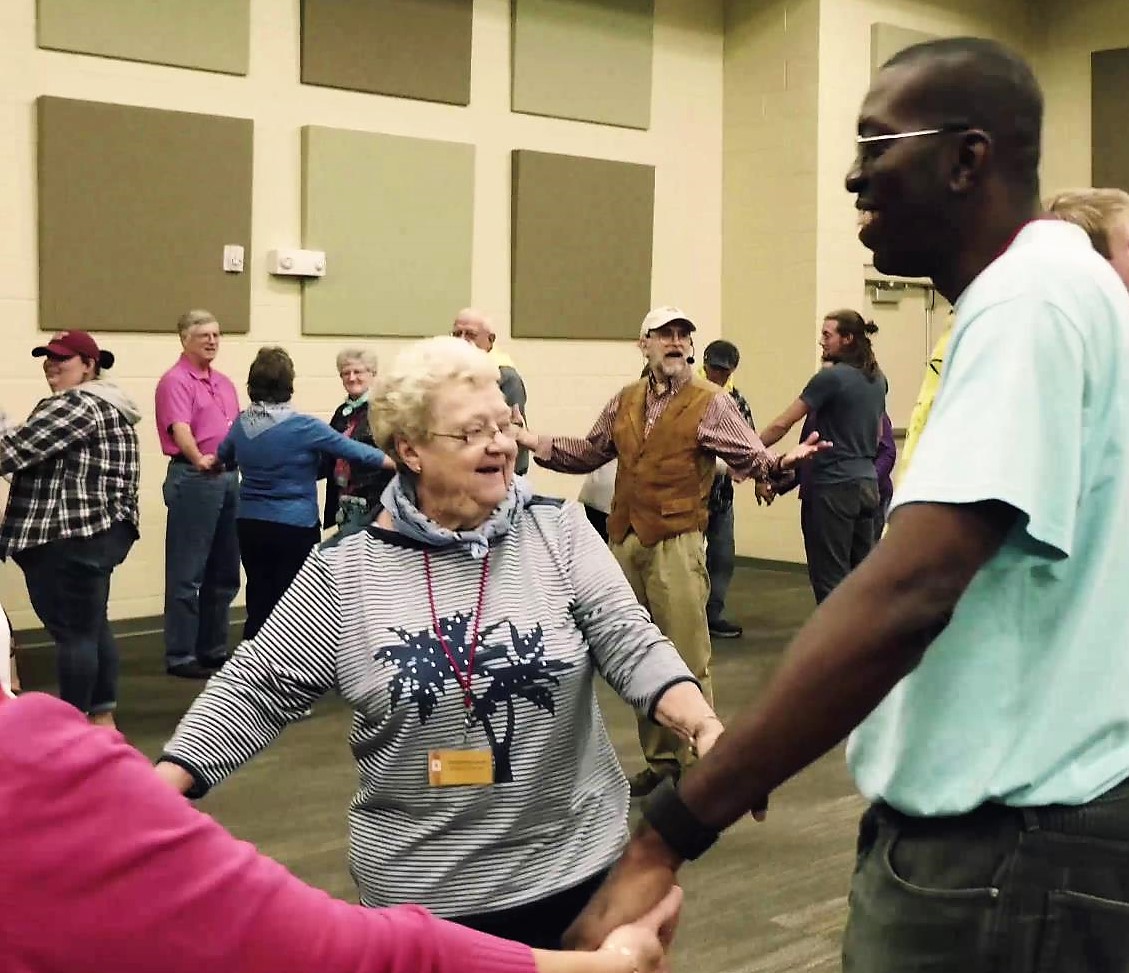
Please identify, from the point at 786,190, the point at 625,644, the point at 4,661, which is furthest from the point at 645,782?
the point at 786,190

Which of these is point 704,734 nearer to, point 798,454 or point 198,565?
point 798,454

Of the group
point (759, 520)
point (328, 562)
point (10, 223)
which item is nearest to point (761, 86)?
point (759, 520)

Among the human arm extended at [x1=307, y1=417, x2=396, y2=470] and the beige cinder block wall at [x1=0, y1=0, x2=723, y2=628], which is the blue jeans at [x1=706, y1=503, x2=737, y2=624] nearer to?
the beige cinder block wall at [x1=0, y1=0, x2=723, y2=628]

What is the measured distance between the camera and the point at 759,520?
1060 centimetres

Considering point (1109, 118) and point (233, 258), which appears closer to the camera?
point (233, 258)

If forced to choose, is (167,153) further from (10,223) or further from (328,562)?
Result: (328,562)

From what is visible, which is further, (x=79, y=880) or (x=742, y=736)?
(x=742, y=736)

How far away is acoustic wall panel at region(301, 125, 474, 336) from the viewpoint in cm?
818

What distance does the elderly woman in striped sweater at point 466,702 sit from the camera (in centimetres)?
208

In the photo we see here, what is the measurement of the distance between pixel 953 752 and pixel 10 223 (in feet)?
21.9

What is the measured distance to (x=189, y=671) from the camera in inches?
256

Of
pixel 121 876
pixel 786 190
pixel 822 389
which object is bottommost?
pixel 121 876

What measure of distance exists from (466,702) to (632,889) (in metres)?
0.72

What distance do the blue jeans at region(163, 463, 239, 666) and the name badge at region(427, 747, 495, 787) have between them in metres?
4.69
